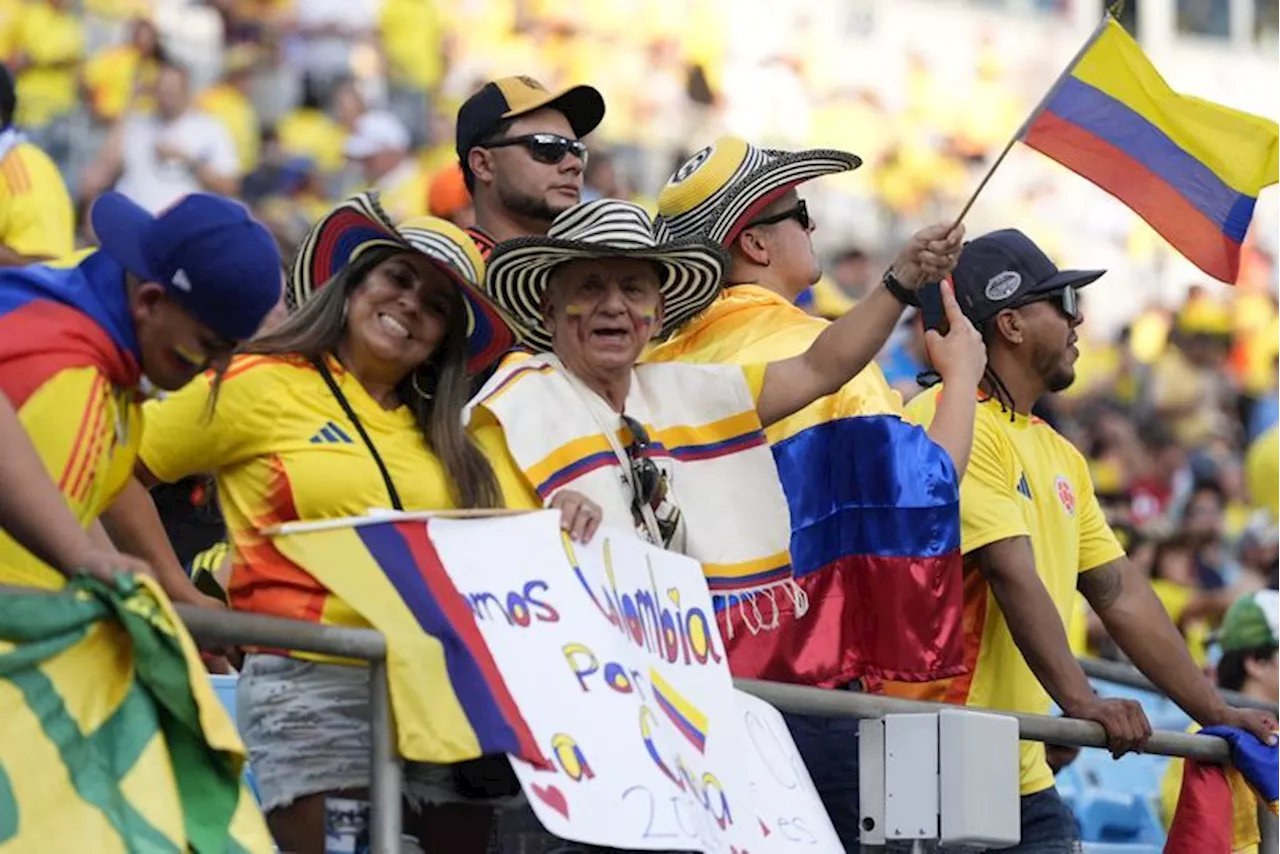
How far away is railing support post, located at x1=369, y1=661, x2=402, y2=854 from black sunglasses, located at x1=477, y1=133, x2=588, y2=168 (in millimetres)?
2296

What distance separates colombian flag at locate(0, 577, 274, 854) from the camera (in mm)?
4035

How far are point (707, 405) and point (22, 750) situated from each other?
2070 mm

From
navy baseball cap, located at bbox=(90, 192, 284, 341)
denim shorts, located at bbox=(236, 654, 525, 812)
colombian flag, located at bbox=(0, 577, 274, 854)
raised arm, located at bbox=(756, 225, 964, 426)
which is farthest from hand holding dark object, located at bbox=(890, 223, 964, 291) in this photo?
colombian flag, located at bbox=(0, 577, 274, 854)

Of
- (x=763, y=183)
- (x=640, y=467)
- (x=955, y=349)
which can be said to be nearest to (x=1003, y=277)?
(x=955, y=349)

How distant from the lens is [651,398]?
5.70m

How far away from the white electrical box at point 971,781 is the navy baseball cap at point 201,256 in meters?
2.02

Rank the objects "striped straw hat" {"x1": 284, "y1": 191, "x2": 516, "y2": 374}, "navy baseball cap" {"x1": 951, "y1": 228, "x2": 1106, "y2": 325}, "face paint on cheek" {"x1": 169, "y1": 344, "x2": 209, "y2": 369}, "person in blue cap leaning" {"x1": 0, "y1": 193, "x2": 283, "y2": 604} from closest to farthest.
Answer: "person in blue cap leaning" {"x1": 0, "y1": 193, "x2": 283, "y2": 604} < "face paint on cheek" {"x1": 169, "y1": 344, "x2": 209, "y2": 369} < "striped straw hat" {"x1": 284, "y1": 191, "x2": 516, "y2": 374} < "navy baseball cap" {"x1": 951, "y1": 228, "x2": 1106, "y2": 325}

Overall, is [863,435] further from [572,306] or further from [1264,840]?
[1264,840]

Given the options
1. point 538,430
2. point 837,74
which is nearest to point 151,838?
point 538,430

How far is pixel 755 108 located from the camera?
22766 mm

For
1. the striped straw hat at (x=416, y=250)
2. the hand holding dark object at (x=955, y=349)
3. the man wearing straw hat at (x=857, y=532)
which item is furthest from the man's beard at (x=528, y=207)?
the hand holding dark object at (x=955, y=349)

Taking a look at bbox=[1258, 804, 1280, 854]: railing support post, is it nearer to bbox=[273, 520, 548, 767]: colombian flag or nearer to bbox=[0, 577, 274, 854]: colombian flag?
bbox=[273, 520, 548, 767]: colombian flag

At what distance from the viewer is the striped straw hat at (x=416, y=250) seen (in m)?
5.43

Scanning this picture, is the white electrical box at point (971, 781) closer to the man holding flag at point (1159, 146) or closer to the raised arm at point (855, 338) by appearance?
the raised arm at point (855, 338)
